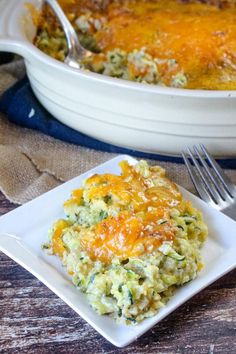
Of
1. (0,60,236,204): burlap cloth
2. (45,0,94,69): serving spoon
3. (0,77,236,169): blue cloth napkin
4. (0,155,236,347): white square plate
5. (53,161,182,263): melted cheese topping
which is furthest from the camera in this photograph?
(45,0,94,69): serving spoon

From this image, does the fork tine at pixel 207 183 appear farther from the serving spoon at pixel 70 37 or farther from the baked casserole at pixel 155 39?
the serving spoon at pixel 70 37

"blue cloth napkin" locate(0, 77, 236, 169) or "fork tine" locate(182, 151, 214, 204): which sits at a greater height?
"fork tine" locate(182, 151, 214, 204)

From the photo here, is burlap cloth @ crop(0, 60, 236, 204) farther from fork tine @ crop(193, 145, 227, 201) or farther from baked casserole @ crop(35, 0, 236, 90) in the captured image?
baked casserole @ crop(35, 0, 236, 90)

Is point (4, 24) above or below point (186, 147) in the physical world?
above

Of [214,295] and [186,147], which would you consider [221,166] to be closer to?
[186,147]

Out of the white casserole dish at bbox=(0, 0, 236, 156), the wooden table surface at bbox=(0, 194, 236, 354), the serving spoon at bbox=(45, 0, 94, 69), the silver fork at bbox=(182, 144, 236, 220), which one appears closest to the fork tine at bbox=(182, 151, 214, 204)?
the silver fork at bbox=(182, 144, 236, 220)

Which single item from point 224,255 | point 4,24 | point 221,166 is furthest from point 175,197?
point 4,24

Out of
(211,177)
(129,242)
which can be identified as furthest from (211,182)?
(129,242)
